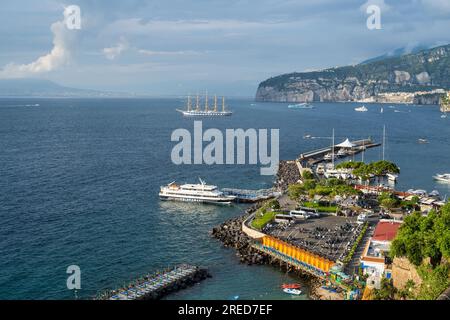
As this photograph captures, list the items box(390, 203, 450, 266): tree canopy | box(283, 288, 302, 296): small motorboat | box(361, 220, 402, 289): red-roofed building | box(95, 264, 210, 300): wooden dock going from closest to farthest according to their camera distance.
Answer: box(390, 203, 450, 266): tree canopy
box(95, 264, 210, 300): wooden dock
box(361, 220, 402, 289): red-roofed building
box(283, 288, 302, 296): small motorboat

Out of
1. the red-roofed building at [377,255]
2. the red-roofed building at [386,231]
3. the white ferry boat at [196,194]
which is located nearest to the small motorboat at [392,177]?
the white ferry boat at [196,194]

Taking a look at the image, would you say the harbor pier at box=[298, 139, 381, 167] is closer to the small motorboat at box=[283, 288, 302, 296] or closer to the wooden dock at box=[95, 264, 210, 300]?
the wooden dock at box=[95, 264, 210, 300]

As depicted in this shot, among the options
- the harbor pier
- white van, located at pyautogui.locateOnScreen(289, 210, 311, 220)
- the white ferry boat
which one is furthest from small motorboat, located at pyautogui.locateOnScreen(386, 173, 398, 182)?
white van, located at pyautogui.locateOnScreen(289, 210, 311, 220)

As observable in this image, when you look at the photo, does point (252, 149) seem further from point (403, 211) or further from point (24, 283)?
point (24, 283)

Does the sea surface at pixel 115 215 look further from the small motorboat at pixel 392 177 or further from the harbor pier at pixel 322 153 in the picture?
the harbor pier at pixel 322 153

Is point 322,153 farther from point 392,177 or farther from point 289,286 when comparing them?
point 289,286
